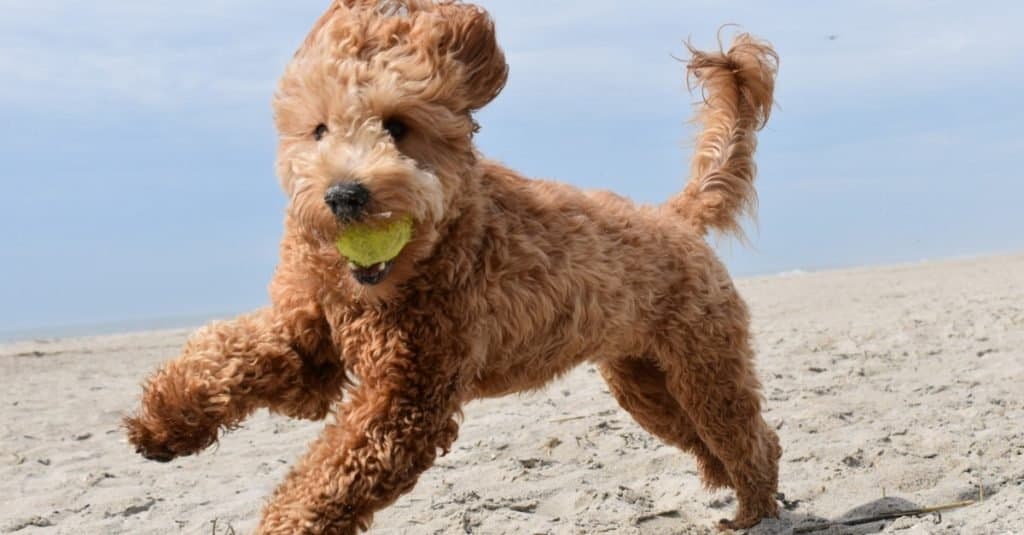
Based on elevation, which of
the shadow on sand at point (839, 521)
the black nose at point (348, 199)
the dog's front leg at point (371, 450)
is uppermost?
the black nose at point (348, 199)

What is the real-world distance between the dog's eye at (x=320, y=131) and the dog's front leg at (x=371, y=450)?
86 centimetres

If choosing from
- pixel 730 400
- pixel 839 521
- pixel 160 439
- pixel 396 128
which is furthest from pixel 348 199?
pixel 839 521

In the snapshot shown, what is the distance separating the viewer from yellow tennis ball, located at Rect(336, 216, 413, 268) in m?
3.90

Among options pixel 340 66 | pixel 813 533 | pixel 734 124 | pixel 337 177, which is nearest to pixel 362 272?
pixel 337 177

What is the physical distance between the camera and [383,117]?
163 inches

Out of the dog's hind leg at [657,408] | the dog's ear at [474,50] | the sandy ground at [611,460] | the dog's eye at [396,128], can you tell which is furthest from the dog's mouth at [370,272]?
the dog's hind leg at [657,408]

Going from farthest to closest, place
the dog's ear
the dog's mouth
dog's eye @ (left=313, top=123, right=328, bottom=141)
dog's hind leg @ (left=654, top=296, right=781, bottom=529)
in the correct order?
dog's hind leg @ (left=654, top=296, right=781, bottom=529) < the dog's ear < dog's eye @ (left=313, top=123, right=328, bottom=141) < the dog's mouth

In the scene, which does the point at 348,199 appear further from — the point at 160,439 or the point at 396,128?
the point at 160,439

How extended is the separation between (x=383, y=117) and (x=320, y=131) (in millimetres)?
262

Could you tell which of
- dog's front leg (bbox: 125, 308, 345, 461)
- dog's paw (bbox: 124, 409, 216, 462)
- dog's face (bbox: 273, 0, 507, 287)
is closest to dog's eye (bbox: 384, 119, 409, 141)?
dog's face (bbox: 273, 0, 507, 287)

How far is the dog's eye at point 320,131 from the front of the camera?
4211 millimetres

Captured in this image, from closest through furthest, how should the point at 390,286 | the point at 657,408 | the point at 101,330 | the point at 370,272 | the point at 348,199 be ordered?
the point at 348,199 < the point at 370,272 < the point at 390,286 < the point at 657,408 < the point at 101,330

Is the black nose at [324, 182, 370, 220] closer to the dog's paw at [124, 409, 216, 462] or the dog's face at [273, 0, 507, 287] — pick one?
the dog's face at [273, 0, 507, 287]

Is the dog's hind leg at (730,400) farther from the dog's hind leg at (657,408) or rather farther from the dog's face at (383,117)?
the dog's face at (383,117)
